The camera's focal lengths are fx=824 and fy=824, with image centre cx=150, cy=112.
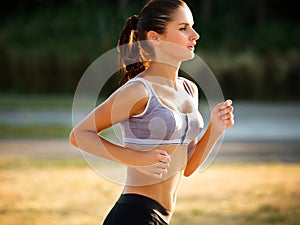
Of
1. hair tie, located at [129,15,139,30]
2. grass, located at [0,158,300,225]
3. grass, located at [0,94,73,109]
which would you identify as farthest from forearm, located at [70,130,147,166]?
grass, located at [0,94,73,109]

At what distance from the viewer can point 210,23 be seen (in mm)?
27906

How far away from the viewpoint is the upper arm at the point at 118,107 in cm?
256

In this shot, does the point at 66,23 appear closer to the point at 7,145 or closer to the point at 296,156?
the point at 7,145

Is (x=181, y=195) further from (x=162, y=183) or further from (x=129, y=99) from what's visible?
(x=129, y=99)

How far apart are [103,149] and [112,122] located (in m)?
0.09

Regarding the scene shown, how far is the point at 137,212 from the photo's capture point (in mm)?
2617

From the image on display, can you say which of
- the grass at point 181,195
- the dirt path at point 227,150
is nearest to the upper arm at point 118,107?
the grass at point 181,195

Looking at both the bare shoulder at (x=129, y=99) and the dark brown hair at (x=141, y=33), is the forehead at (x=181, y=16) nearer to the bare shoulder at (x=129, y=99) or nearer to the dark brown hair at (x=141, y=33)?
the dark brown hair at (x=141, y=33)

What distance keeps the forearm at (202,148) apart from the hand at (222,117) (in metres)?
0.02

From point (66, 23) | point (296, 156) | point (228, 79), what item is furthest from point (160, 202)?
point (66, 23)

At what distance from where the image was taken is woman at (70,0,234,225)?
2.57 metres

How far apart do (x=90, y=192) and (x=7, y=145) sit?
498 cm

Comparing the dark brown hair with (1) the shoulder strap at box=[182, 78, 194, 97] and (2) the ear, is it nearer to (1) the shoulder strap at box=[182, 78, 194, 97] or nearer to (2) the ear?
(2) the ear

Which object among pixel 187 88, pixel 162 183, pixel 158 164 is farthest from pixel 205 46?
pixel 158 164
